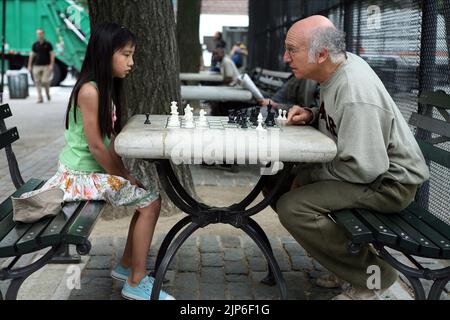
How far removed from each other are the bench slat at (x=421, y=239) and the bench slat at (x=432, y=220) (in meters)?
0.13

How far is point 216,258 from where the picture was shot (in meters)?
4.29

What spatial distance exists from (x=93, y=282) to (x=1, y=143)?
972mm

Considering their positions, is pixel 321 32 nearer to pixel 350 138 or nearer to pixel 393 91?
pixel 350 138

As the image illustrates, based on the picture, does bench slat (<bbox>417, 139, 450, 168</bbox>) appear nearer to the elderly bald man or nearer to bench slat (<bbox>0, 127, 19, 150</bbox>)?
the elderly bald man

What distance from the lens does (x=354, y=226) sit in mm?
2934

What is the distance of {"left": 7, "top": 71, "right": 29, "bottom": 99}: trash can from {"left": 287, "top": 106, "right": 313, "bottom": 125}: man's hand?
14982 mm

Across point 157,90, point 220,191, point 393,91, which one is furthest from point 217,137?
point 220,191

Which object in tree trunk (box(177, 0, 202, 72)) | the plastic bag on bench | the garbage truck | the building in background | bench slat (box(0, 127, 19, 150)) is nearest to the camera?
the plastic bag on bench

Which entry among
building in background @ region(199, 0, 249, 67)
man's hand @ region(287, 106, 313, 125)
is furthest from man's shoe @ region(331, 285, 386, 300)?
building in background @ region(199, 0, 249, 67)

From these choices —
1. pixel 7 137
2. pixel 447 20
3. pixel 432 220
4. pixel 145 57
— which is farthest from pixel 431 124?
pixel 7 137

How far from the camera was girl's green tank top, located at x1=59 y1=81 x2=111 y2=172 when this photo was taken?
3.37 m

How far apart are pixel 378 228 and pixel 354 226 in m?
0.11

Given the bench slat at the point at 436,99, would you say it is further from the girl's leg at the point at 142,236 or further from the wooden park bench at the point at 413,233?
the girl's leg at the point at 142,236

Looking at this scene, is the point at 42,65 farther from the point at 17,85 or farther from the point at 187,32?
the point at 187,32
